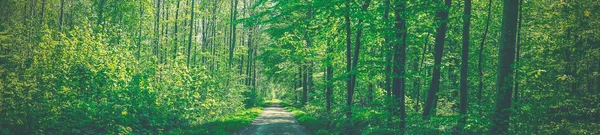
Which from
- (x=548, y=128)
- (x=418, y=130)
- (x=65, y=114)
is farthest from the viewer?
(x=418, y=130)

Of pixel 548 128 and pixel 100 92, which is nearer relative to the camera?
pixel 548 128

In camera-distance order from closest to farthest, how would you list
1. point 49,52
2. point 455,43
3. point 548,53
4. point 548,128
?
point 548,128 → point 49,52 → point 548,53 → point 455,43

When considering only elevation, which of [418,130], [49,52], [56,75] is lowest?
[418,130]

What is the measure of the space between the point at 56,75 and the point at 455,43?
1951cm

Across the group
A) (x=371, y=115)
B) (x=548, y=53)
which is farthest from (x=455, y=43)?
(x=371, y=115)

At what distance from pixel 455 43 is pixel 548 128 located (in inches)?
570

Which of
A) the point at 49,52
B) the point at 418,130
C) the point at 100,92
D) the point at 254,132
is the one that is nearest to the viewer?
the point at 49,52

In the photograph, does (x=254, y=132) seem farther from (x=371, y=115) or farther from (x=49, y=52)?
(x=49, y=52)

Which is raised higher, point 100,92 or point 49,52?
point 49,52

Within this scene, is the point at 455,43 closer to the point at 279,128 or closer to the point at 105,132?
the point at 279,128

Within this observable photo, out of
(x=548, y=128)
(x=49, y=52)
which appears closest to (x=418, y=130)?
(x=548, y=128)

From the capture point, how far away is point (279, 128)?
14.6 metres

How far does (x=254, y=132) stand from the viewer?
13.6 metres

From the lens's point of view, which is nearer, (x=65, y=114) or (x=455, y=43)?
(x=65, y=114)
